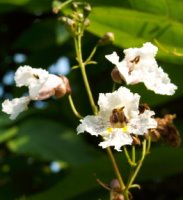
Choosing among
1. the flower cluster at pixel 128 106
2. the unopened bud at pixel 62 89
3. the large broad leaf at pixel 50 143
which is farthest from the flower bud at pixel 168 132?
the large broad leaf at pixel 50 143

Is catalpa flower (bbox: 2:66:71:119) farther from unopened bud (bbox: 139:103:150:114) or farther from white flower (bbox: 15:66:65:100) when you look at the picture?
unopened bud (bbox: 139:103:150:114)

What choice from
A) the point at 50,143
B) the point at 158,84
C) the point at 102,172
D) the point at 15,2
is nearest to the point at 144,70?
the point at 158,84

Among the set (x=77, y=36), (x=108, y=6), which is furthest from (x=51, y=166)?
(x=77, y=36)

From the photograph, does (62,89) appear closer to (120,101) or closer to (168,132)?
(120,101)

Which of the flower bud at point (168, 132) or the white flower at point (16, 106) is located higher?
the white flower at point (16, 106)

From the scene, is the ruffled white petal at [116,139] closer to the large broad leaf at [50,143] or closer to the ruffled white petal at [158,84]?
the ruffled white petal at [158,84]

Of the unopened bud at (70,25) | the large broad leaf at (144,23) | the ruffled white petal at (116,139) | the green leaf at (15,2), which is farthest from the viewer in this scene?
the green leaf at (15,2)

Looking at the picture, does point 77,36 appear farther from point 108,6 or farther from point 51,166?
point 51,166

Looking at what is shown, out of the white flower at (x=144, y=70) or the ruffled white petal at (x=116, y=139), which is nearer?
the ruffled white petal at (x=116, y=139)
